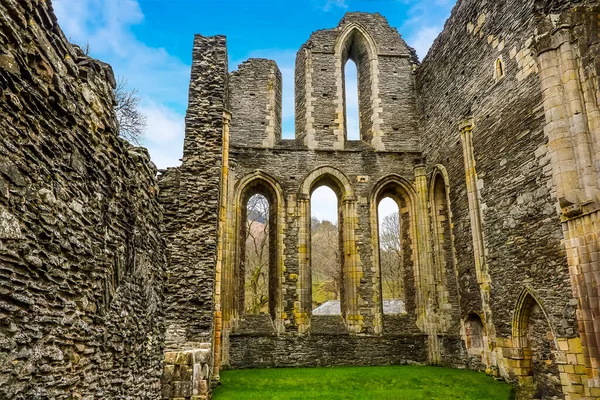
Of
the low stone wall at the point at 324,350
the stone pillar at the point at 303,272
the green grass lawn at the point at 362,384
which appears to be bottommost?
the green grass lawn at the point at 362,384

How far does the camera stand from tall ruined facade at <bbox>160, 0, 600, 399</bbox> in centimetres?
716

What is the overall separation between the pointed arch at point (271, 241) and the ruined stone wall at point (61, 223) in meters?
8.20

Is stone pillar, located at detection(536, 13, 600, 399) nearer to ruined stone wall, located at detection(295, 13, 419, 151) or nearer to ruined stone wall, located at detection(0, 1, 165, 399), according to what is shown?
ruined stone wall, located at detection(0, 1, 165, 399)

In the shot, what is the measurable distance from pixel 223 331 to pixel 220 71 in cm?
677

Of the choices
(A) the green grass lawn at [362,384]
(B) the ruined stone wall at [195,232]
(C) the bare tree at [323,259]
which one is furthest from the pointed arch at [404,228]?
(C) the bare tree at [323,259]

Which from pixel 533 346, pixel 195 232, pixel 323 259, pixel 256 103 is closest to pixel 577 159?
pixel 533 346

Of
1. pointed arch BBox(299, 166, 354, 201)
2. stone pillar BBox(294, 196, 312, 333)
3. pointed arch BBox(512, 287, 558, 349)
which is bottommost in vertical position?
pointed arch BBox(512, 287, 558, 349)

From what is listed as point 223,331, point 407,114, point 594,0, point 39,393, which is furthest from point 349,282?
point 39,393

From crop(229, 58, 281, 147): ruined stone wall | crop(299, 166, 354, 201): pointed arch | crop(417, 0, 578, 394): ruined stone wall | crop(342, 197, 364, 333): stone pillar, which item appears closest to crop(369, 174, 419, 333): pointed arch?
crop(342, 197, 364, 333): stone pillar

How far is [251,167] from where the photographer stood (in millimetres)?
13531

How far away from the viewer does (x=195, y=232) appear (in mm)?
A: 7316

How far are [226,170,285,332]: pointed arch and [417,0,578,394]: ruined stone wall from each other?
4729 mm

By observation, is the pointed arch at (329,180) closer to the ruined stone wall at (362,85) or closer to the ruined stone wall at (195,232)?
the ruined stone wall at (362,85)

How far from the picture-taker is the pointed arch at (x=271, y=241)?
41.1ft
